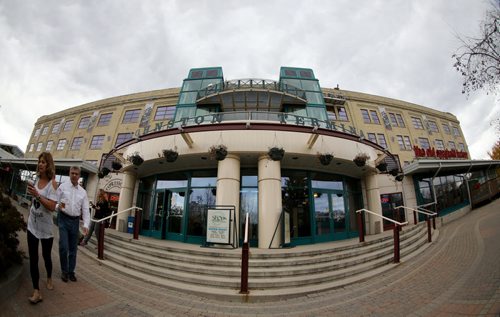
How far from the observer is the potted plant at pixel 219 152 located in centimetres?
802

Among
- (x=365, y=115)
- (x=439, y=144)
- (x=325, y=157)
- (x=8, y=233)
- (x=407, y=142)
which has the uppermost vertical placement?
(x=365, y=115)

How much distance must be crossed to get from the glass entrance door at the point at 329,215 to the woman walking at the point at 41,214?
28.3 feet

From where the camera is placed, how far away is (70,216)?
3939 millimetres

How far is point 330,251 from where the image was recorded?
22.6 feet

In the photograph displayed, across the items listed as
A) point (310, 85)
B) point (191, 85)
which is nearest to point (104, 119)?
point (191, 85)

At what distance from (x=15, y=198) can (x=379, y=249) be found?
25.8 metres

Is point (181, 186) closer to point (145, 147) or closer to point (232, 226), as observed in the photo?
point (145, 147)

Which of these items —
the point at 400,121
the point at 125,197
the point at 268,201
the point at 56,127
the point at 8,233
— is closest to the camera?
the point at 8,233

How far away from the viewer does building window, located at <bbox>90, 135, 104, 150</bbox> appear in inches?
862

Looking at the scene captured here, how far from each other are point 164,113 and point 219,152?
15.7 metres

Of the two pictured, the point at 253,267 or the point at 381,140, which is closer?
the point at 253,267

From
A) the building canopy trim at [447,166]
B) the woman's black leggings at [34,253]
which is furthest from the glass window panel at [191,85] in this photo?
the building canopy trim at [447,166]

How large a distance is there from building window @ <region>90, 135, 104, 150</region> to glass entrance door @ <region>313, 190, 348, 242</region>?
70.2 ft

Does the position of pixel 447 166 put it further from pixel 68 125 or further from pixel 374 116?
pixel 68 125
